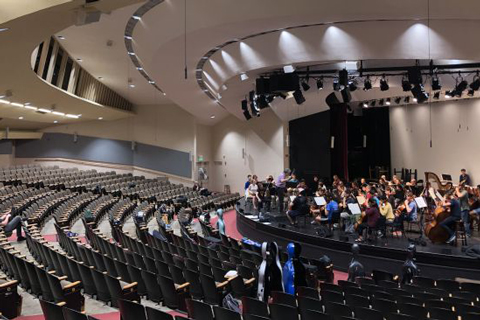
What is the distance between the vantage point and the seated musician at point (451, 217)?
834 centimetres

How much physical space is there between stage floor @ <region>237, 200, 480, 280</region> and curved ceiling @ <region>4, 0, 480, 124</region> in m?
4.01

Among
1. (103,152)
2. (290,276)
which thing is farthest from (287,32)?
(103,152)

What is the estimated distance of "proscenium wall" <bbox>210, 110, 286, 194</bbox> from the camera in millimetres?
20612

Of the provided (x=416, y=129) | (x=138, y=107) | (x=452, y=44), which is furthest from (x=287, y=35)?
(x=138, y=107)

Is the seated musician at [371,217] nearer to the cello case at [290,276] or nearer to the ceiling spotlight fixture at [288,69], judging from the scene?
the ceiling spotlight fixture at [288,69]

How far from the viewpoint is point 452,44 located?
28.4 ft

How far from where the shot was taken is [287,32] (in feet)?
30.2

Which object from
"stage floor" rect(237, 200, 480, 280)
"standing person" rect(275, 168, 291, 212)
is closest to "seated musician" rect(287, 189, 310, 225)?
"stage floor" rect(237, 200, 480, 280)

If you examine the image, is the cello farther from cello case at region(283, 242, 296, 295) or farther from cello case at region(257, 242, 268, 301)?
cello case at region(257, 242, 268, 301)

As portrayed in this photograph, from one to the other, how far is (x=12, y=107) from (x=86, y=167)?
8.49 meters

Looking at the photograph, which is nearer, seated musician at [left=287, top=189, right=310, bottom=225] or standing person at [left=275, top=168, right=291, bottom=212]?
seated musician at [left=287, top=189, right=310, bottom=225]

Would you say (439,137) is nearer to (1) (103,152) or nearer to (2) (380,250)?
(2) (380,250)

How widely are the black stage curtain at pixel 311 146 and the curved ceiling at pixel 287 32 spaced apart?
678 cm

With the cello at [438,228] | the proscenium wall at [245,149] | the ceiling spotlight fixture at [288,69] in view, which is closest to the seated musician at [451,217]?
the cello at [438,228]
